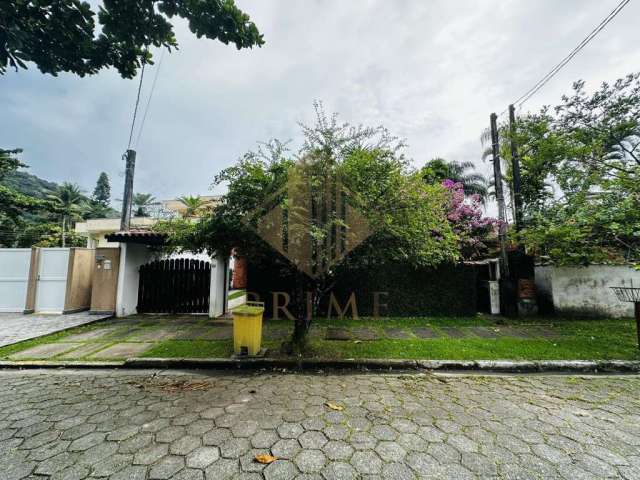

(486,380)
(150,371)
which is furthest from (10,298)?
(486,380)

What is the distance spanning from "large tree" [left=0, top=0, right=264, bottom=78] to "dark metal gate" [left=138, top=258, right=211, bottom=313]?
19.3ft

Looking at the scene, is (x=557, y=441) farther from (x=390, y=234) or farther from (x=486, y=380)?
(x=390, y=234)

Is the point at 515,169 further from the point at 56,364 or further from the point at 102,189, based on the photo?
the point at 102,189

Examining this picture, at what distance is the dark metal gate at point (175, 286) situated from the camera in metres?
8.49

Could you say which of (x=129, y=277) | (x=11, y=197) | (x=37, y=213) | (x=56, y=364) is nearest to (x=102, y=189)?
(x=37, y=213)

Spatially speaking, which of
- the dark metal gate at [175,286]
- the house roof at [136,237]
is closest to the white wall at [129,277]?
the dark metal gate at [175,286]

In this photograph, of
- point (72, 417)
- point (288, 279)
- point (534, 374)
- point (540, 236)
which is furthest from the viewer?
point (288, 279)

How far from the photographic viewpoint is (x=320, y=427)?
8.54 feet

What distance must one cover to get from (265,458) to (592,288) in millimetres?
10703

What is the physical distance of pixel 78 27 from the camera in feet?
11.1

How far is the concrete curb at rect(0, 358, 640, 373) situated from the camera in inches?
167

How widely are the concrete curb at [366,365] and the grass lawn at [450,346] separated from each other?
17cm

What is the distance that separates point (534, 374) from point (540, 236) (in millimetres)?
3852

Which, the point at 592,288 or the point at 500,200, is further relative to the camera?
the point at 500,200
